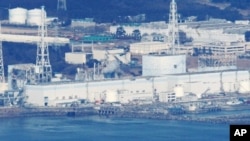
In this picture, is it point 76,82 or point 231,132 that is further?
point 76,82

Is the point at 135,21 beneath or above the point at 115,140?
above

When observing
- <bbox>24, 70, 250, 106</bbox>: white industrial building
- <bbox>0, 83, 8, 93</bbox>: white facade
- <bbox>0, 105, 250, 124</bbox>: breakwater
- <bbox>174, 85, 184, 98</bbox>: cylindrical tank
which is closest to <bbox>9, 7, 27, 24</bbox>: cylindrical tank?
<bbox>0, 83, 8, 93</bbox>: white facade

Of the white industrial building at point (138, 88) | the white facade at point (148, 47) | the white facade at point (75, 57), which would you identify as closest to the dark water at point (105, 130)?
the white industrial building at point (138, 88)

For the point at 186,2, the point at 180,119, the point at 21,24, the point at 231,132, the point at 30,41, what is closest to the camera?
the point at 231,132

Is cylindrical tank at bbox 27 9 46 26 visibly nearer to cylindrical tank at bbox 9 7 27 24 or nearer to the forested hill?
cylindrical tank at bbox 9 7 27 24

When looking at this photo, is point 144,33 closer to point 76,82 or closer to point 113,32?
point 113,32

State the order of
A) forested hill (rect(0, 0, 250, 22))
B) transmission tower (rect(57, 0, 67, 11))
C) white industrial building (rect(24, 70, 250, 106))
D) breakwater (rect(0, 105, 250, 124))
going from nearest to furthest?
breakwater (rect(0, 105, 250, 124)), white industrial building (rect(24, 70, 250, 106)), forested hill (rect(0, 0, 250, 22)), transmission tower (rect(57, 0, 67, 11))

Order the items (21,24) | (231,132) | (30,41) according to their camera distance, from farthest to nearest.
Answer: (21,24), (30,41), (231,132)

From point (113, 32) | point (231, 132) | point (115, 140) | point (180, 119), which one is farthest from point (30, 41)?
point (231, 132)
